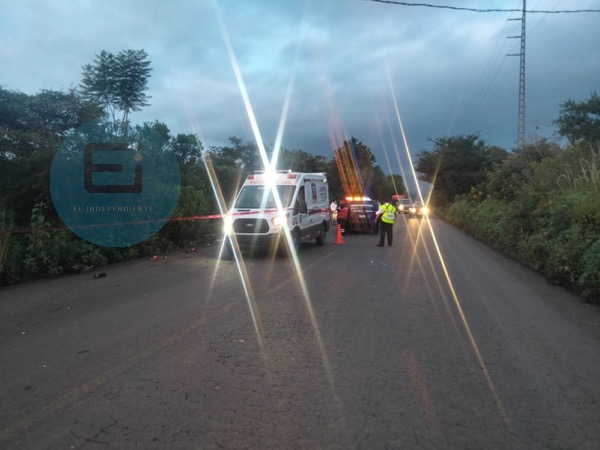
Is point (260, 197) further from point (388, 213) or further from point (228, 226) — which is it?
point (388, 213)

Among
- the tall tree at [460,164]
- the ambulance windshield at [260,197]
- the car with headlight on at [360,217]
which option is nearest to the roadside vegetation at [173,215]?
the ambulance windshield at [260,197]

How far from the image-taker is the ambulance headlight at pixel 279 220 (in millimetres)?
13892

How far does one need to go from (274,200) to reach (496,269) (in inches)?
245

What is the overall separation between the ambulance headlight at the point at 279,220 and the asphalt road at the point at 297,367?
13.8 feet

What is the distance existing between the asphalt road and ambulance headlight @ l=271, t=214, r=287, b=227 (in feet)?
13.8

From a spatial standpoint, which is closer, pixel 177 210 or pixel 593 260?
pixel 593 260

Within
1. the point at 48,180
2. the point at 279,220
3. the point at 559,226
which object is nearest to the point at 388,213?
the point at 279,220

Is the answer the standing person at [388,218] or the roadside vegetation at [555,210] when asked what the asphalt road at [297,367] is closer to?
the roadside vegetation at [555,210]

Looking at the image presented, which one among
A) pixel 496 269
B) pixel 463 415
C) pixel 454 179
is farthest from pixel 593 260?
pixel 454 179

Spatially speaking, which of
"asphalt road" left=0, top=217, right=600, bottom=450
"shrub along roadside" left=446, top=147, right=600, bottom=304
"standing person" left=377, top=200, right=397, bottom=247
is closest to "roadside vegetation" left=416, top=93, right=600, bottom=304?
"shrub along roadside" left=446, top=147, right=600, bottom=304

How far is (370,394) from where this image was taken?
447 centimetres

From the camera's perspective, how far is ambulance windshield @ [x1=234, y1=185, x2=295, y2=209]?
48.3 feet

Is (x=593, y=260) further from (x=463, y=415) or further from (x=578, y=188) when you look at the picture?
(x=463, y=415)

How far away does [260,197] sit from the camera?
1503 cm
